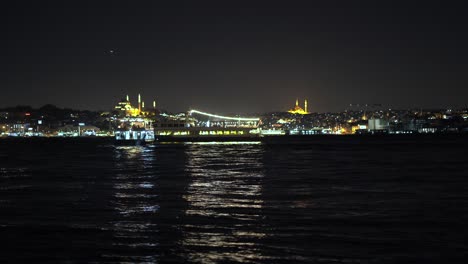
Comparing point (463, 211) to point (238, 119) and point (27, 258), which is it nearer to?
point (27, 258)

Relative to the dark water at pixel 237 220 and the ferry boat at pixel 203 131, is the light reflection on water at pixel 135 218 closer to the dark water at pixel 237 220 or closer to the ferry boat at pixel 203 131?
the dark water at pixel 237 220

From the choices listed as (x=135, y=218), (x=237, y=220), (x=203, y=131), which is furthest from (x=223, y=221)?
(x=203, y=131)

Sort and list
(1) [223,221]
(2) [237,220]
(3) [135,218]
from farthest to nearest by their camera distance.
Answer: (3) [135,218], (2) [237,220], (1) [223,221]

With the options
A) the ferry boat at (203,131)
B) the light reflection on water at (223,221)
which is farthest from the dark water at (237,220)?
the ferry boat at (203,131)

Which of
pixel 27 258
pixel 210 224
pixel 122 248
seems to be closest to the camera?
pixel 27 258

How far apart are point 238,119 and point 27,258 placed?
149 m

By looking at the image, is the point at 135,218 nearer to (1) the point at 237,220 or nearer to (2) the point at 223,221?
(2) the point at 223,221

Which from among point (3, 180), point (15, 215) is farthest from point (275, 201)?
point (3, 180)

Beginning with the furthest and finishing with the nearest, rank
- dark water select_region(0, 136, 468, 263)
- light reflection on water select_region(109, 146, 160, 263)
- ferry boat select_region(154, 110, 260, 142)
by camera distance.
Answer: ferry boat select_region(154, 110, 260, 142) < light reflection on water select_region(109, 146, 160, 263) < dark water select_region(0, 136, 468, 263)

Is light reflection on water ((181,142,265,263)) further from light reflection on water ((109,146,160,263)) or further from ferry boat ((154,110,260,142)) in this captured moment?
ferry boat ((154,110,260,142))

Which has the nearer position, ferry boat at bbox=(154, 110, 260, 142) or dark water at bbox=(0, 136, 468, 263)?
dark water at bbox=(0, 136, 468, 263)

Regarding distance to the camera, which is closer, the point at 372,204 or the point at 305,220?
the point at 305,220

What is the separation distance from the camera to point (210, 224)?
14.9 meters

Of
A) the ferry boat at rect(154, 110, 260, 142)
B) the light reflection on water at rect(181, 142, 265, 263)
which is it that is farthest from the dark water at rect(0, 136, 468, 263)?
the ferry boat at rect(154, 110, 260, 142)
